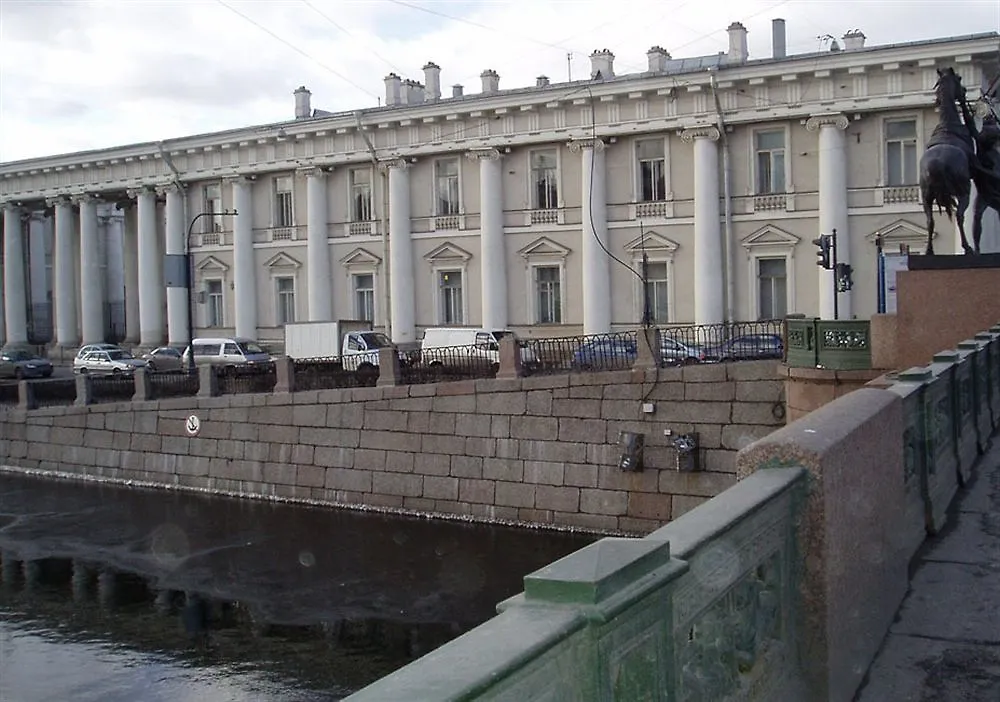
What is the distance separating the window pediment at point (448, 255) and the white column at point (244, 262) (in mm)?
7035

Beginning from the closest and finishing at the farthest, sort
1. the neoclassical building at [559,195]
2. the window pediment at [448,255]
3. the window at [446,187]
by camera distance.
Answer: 1. the neoclassical building at [559,195]
2. the window pediment at [448,255]
3. the window at [446,187]

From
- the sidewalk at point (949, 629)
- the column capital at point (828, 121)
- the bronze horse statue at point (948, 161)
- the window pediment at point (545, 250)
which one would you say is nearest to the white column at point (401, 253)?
the window pediment at point (545, 250)

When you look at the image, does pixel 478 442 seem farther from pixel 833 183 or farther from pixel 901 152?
pixel 901 152

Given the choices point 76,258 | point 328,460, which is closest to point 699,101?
point 328,460

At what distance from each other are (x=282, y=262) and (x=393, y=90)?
6833mm

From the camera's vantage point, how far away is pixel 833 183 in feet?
87.1

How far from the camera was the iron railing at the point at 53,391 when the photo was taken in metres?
25.7

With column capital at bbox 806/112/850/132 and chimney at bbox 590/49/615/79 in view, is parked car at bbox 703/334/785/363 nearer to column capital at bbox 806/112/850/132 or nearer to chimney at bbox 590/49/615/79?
column capital at bbox 806/112/850/132

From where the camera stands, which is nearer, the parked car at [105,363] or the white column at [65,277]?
the parked car at [105,363]

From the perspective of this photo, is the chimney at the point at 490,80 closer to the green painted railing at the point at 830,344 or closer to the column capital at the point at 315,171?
the column capital at the point at 315,171

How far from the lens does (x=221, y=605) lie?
14.1 metres

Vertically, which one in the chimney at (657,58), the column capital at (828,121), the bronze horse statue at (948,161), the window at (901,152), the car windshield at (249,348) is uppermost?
the chimney at (657,58)

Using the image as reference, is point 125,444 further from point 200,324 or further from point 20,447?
point 200,324

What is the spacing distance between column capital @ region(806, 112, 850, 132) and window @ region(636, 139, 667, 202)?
4.18 metres
